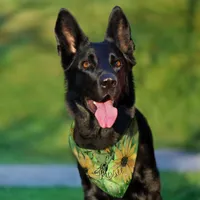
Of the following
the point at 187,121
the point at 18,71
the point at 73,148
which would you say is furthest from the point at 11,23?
the point at 73,148

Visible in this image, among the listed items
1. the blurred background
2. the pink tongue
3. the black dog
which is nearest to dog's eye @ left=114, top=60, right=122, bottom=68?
the black dog

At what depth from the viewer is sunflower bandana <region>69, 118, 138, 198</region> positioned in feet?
14.2

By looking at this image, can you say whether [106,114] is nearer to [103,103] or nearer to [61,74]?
[103,103]

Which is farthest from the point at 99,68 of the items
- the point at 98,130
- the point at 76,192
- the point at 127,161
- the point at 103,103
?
the point at 76,192

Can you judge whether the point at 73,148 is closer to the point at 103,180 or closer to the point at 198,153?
the point at 103,180

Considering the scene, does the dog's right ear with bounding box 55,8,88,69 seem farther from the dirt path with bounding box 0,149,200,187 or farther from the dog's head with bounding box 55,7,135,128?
the dirt path with bounding box 0,149,200,187

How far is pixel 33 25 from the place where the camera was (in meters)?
9.31

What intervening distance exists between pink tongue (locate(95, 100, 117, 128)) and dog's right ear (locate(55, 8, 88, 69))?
1.40 ft

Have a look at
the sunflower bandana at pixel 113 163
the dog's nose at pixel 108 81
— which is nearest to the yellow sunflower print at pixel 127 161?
the sunflower bandana at pixel 113 163

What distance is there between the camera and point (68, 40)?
4.40 metres

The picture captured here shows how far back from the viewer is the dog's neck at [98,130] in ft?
14.3

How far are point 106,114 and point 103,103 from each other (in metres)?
0.08

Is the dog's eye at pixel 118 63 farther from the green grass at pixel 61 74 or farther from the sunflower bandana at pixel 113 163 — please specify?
the green grass at pixel 61 74

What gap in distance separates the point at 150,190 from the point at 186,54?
15.1ft
